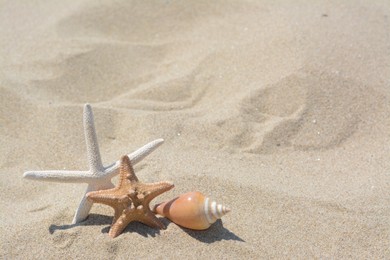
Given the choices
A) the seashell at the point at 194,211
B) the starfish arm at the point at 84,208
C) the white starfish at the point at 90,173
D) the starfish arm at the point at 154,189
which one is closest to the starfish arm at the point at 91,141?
the white starfish at the point at 90,173

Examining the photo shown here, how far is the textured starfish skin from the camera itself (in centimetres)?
270

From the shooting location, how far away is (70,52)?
16.3ft

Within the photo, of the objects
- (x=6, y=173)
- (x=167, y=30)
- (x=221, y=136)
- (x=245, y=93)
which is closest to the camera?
(x=6, y=173)

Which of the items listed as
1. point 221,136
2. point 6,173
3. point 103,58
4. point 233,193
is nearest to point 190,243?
point 233,193

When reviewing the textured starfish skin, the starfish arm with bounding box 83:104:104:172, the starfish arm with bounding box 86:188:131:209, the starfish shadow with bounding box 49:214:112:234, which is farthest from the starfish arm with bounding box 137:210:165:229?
the starfish arm with bounding box 83:104:104:172

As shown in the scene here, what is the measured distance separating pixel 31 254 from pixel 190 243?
0.82 meters

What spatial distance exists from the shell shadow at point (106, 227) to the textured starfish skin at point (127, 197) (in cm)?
6

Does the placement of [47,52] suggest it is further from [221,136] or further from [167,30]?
[221,136]

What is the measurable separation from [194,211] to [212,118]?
1342 mm

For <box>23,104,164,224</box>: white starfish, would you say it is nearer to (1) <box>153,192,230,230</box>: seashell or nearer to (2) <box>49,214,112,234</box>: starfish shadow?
(2) <box>49,214,112,234</box>: starfish shadow

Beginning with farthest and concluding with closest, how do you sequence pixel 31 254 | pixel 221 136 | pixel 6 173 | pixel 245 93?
pixel 245 93 → pixel 221 136 → pixel 6 173 → pixel 31 254

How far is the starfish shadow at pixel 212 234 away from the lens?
2803mm

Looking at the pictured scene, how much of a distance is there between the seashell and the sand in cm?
9

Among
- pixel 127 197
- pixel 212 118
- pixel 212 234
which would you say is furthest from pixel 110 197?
pixel 212 118
